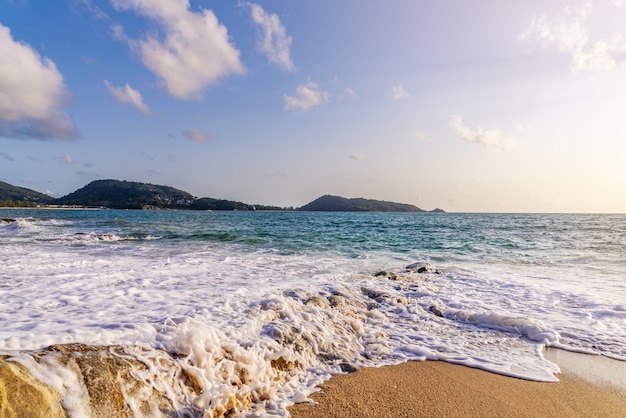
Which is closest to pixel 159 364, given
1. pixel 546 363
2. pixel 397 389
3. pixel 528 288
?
pixel 397 389

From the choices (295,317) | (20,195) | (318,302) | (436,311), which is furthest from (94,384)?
(20,195)

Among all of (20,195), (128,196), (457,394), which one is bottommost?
(457,394)

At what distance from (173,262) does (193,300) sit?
5762 mm

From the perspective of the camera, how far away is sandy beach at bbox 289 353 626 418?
3.26 meters

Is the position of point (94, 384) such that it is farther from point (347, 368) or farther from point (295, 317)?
point (295, 317)

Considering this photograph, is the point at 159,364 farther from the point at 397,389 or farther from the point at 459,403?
the point at 459,403

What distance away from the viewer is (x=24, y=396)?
7.24 ft

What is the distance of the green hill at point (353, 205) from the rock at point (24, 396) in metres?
140

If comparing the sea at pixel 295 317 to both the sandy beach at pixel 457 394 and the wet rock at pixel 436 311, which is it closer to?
the wet rock at pixel 436 311

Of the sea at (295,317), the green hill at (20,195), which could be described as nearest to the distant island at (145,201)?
the green hill at (20,195)

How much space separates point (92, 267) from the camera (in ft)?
31.2

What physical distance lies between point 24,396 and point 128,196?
15044cm

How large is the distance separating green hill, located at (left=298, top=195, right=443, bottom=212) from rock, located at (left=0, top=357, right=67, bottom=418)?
140m

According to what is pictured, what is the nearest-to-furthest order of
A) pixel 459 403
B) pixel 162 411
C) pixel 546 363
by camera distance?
pixel 162 411 → pixel 459 403 → pixel 546 363
